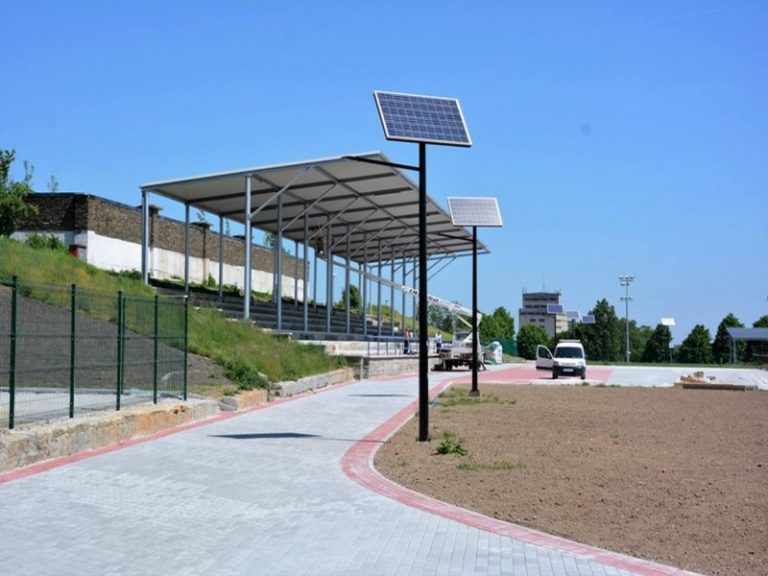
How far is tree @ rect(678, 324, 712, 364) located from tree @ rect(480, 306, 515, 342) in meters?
18.7

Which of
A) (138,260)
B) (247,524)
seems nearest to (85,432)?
(247,524)

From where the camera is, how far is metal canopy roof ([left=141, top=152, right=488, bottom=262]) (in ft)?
119

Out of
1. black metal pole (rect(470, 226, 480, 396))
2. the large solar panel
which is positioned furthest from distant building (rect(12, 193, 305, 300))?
the large solar panel

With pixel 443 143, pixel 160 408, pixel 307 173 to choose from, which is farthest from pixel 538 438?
pixel 307 173

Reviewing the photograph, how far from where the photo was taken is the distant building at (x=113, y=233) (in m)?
42.5

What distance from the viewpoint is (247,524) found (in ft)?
29.2

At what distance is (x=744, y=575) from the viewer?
736 cm

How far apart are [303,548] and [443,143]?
1006 centimetres

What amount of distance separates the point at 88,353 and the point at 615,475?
31.5 ft

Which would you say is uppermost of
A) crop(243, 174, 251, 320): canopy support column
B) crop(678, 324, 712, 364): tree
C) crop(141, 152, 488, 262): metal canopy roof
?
crop(141, 152, 488, 262): metal canopy roof

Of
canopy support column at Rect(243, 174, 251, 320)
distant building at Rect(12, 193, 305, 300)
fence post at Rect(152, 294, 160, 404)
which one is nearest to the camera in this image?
fence post at Rect(152, 294, 160, 404)

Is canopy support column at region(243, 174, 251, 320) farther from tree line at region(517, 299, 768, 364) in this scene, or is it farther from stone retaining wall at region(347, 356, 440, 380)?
tree line at region(517, 299, 768, 364)

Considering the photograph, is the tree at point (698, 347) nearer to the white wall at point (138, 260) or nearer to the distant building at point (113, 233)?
the white wall at point (138, 260)

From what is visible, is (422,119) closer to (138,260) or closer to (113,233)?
(113,233)
